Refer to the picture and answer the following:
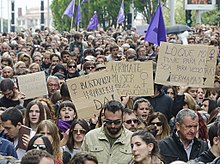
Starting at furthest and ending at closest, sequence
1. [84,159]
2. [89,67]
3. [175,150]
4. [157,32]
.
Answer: [157,32]
[89,67]
[175,150]
[84,159]

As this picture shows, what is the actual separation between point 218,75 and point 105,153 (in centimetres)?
607

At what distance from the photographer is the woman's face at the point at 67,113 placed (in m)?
10.1

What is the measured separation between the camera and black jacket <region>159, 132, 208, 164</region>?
8453 millimetres

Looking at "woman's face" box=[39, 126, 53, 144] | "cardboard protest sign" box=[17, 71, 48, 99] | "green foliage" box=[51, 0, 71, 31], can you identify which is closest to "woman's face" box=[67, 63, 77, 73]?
"cardboard protest sign" box=[17, 71, 48, 99]

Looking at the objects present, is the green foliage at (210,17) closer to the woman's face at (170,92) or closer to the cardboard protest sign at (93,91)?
the woman's face at (170,92)

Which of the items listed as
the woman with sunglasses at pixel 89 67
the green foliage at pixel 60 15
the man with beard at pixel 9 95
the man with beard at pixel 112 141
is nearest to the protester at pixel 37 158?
the man with beard at pixel 112 141

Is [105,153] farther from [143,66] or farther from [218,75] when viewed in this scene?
[218,75]

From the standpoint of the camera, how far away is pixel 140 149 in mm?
7629

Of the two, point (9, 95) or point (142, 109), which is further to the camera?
point (9, 95)

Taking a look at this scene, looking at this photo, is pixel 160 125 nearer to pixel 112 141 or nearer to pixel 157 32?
pixel 112 141

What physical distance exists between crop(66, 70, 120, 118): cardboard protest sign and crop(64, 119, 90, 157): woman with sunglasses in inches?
50.7

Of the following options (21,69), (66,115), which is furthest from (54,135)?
(21,69)

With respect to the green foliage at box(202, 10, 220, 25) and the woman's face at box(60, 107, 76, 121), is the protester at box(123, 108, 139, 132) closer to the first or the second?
the woman's face at box(60, 107, 76, 121)

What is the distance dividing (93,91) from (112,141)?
2.20 metres
